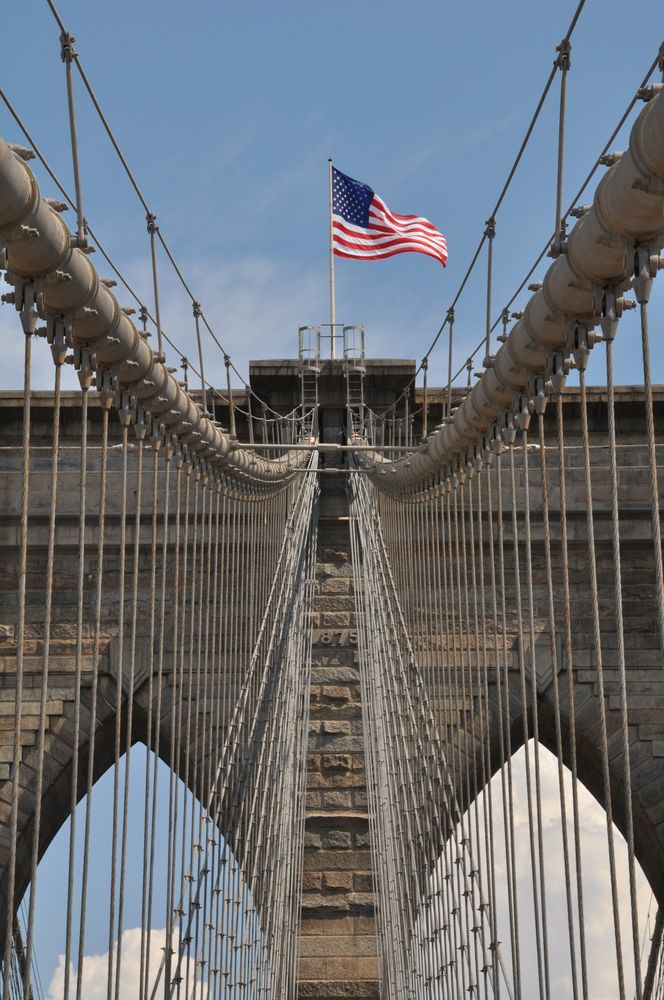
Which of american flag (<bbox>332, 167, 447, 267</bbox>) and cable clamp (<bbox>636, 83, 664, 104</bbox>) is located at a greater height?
american flag (<bbox>332, 167, 447, 267</bbox>)

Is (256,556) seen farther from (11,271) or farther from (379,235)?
(11,271)

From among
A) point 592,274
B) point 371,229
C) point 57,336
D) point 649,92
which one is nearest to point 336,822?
point 371,229

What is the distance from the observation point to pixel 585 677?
1176cm

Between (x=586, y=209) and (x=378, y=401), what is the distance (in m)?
9.76

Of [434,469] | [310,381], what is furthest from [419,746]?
[310,381]

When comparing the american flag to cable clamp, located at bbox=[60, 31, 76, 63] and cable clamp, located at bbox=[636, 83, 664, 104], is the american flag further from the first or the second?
cable clamp, located at bbox=[636, 83, 664, 104]

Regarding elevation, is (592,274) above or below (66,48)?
below

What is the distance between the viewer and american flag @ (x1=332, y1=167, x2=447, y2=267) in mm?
13117

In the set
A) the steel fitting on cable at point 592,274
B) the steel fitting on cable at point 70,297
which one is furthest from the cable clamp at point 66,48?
the steel fitting on cable at point 592,274

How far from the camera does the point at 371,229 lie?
13594 millimetres

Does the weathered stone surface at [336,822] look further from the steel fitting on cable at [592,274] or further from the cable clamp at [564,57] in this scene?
the cable clamp at [564,57]

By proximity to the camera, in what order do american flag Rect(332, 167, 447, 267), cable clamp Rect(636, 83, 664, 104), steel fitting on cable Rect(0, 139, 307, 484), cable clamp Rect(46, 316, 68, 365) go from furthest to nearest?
american flag Rect(332, 167, 447, 267), cable clamp Rect(46, 316, 68, 365), steel fitting on cable Rect(0, 139, 307, 484), cable clamp Rect(636, 83, 664, 104)

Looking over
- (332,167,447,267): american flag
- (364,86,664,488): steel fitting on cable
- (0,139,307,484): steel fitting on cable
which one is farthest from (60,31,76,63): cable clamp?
(332,167,447,267): american flag

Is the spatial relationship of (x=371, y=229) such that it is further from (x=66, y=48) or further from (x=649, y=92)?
(x=649, y=92)
